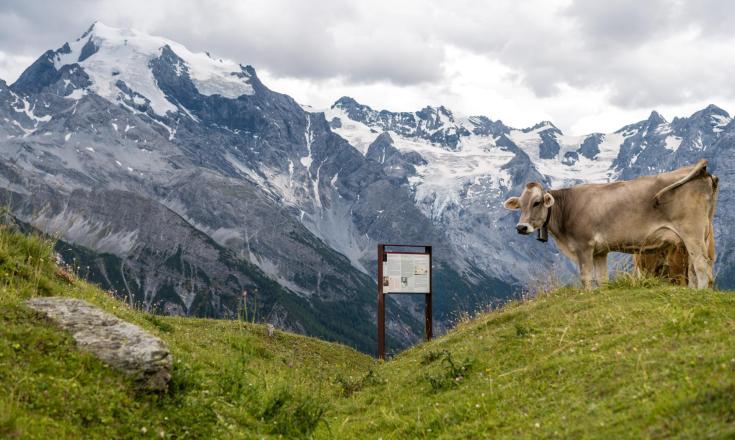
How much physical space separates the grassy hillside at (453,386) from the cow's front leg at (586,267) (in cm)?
249

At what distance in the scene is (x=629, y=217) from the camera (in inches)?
683

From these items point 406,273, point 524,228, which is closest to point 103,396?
point 524,228

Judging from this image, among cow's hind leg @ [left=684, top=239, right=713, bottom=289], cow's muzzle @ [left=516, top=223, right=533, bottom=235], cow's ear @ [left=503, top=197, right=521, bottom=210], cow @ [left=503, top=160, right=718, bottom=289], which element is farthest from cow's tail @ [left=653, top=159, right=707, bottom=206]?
cow's ear @ [left=503, top=197, right=521, bottom=210]

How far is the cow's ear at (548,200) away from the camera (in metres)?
18.7

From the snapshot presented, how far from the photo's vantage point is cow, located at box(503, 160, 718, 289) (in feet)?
54.1

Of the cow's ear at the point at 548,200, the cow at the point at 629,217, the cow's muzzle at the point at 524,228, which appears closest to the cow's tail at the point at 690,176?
the cow at the point at 629,217

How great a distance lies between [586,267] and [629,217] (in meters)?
1.92

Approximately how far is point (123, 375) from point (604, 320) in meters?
9.40

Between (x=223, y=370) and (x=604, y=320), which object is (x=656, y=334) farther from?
(x=223, y=370)

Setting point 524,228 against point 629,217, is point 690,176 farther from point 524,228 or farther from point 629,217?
point 524,228

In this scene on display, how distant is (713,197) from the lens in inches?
665

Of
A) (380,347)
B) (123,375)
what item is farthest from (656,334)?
(380,347)

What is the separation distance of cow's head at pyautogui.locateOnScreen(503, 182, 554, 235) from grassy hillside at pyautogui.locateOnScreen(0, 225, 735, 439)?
12.3 feet

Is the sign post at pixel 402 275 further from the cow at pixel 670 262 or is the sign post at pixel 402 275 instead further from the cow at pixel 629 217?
the cow at pixel 670 262
